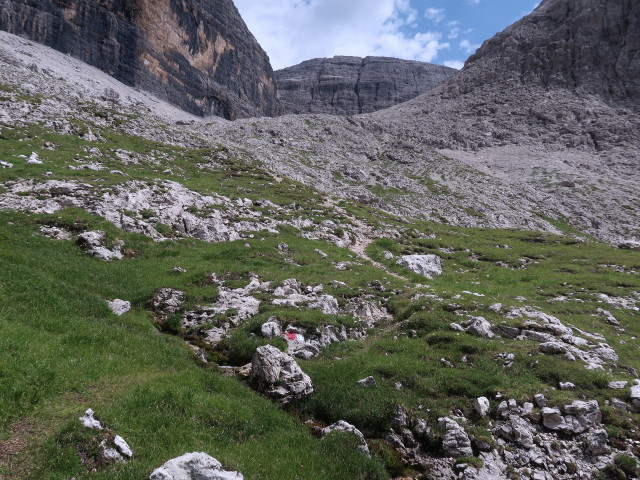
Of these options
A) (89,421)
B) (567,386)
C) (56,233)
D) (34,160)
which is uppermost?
(34,160)

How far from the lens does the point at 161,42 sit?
128250mm

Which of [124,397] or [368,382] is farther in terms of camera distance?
[368,382]

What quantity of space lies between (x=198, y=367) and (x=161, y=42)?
14453cm

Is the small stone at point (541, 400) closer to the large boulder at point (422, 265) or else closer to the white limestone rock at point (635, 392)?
the white limestone rock at point (635, 392)

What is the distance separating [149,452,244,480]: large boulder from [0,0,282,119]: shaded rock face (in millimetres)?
127201

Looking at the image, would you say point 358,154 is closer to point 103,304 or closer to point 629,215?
point 629,215

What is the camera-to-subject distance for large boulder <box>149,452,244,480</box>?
769 cm

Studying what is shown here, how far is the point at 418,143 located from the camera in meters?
118

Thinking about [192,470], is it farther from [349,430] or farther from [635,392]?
[635,392]

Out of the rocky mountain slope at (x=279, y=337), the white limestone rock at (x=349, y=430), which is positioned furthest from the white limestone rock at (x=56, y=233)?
the white limestone rock at (x=349, y=430)

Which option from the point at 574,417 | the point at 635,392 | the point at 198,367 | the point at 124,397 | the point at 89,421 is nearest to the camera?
the point at 89,421

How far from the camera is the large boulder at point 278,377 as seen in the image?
13312 mm

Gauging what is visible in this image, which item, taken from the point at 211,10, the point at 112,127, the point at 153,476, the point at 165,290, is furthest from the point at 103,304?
the point at 211,10

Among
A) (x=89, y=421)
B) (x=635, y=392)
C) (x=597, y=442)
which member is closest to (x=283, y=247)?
(x=89, y=421)
